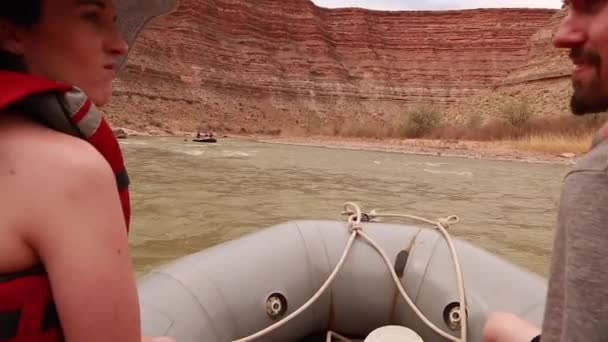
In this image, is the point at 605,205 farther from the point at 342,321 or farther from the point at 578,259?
the point at 342,321

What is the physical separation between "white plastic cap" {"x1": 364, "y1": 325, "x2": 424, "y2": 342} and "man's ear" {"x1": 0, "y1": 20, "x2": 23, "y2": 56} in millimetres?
1310

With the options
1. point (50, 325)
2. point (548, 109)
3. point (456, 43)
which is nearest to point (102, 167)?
point (50, 325)

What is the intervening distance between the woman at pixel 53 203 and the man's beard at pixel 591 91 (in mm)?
622

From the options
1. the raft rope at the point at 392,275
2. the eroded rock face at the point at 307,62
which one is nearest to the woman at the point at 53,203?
the raft rope at the point at 392,275

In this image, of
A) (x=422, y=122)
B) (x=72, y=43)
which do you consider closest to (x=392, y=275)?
(x=72, y=43)

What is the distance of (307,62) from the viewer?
120 ft

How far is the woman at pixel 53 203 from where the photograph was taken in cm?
49

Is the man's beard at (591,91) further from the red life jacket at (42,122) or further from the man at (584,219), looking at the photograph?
the red life jacket at (42,122)

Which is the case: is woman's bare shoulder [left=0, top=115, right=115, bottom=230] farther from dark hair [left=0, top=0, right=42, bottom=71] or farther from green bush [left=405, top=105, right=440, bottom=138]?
green bush [left=405, top=105, right=440, bottom=138]

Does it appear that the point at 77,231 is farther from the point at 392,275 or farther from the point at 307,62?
the point at 307,62

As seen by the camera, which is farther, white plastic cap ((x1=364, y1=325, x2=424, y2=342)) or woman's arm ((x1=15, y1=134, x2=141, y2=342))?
white plastic cap ((x1=364, y1=325, x2=424, y2=342))

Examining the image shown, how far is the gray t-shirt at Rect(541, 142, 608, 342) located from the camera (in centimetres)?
55

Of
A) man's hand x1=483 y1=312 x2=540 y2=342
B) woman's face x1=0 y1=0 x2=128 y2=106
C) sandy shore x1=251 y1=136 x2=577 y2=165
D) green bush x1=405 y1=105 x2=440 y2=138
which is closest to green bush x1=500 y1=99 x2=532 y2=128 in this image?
sandy shore x1=251 y1=136 x2=577 y2=165

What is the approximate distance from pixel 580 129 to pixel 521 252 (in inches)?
559
